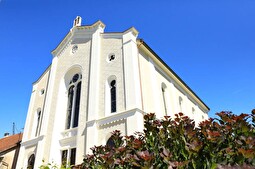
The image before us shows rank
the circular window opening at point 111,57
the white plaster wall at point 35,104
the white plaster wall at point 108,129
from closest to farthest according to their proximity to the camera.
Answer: the white plaster wall at point 108,129 < the circular window opening at point 111,57 < the white plaster wall at point 35,104

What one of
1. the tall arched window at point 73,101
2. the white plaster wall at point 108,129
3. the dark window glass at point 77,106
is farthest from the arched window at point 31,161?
the white plaster wall at point 108,129

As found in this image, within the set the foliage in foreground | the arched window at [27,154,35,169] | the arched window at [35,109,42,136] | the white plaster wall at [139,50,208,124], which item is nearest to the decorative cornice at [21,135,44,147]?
the arched window at [35,109,42,136]

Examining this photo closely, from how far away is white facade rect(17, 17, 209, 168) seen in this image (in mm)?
13156

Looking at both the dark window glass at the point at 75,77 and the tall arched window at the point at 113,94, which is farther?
the dark window glass at the point at 75,77

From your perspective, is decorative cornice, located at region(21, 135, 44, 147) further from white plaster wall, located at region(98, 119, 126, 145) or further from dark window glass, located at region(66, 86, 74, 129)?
white plaster wall, located at region(98, 119, 126, 145)

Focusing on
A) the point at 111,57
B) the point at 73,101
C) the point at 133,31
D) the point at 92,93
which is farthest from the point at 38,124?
the point at 133,31

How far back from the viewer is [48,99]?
1856cm

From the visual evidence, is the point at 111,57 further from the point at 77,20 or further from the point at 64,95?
the point at 77,20

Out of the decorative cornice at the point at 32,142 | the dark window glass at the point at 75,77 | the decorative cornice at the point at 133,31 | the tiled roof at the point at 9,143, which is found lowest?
the decorative cornice at the point at 32,142

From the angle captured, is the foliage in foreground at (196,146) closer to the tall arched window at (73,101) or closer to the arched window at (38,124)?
the tall arched window at (73,101)

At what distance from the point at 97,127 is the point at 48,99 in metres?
7.47

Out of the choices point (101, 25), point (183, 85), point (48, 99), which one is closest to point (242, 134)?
point (101, 25)

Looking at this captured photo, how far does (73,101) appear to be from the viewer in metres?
17.0

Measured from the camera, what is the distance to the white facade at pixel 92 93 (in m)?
13.2
